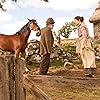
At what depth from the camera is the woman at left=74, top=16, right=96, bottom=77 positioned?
34.1 ft

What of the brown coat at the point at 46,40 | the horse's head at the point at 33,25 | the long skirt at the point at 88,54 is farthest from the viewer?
the horse's head at the point at 33,25

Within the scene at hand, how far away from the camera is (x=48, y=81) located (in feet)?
15.6

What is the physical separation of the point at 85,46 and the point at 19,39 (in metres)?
4.28

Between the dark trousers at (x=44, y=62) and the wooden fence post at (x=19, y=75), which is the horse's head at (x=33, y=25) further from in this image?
the wooden fence post at (x=19, y=75)

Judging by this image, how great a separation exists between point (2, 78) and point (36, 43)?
46.4 feet

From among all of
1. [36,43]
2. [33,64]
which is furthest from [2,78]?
[36,43]

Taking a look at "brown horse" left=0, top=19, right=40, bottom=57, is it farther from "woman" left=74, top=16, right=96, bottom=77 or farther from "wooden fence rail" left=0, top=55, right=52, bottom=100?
"wooden fence rail" left=0, top=55, right=52, bottom=100

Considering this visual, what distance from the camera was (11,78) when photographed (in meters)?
5.05

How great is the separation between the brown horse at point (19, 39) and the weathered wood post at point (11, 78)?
8.23 meters

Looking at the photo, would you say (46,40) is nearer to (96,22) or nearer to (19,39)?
(19,39)

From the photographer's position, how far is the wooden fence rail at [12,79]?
500cm

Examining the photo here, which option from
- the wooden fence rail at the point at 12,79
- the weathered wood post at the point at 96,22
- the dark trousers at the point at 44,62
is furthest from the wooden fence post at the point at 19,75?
the weathered wood post at the point at 96,22

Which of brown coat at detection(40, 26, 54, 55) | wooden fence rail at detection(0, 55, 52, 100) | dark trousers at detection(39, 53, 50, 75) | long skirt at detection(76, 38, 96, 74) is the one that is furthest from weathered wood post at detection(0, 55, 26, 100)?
dark trousers at detection(39, 53, 50, 75)

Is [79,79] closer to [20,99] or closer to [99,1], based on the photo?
[20,99]
